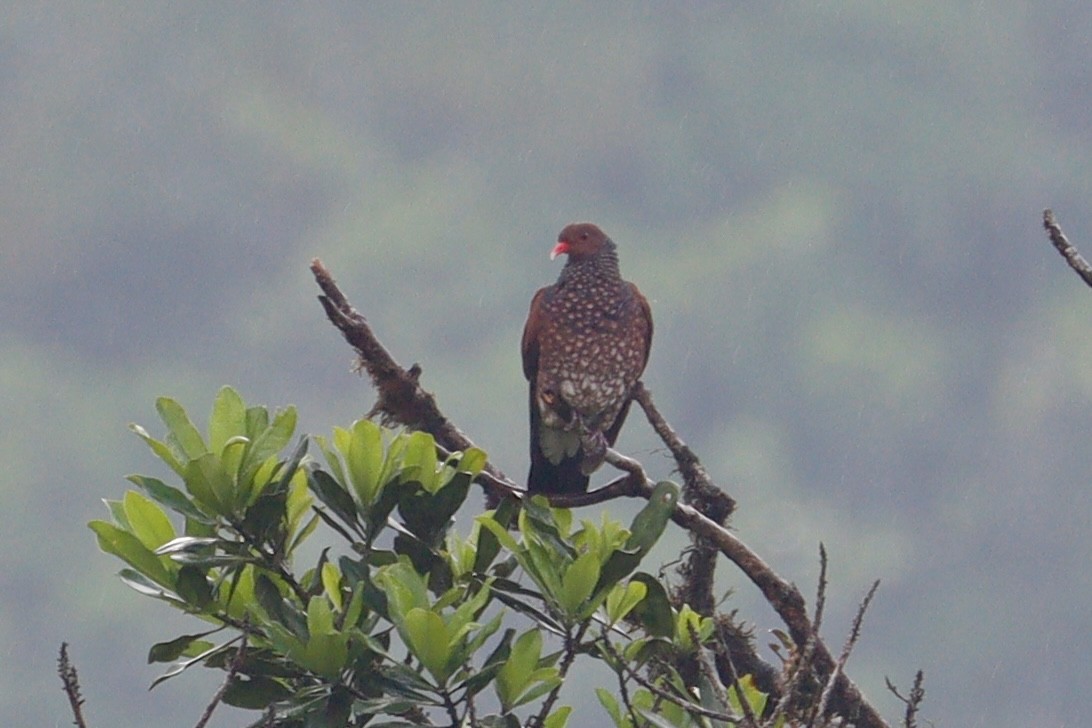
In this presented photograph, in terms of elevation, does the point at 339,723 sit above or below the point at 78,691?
above

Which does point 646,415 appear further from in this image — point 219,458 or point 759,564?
point 219,458

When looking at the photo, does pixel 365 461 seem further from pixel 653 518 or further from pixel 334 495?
pixel 653 518

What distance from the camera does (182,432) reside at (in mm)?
2592

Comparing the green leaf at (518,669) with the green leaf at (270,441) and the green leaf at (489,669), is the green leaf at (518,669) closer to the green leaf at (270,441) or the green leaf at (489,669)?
the green leaf at (489,669)

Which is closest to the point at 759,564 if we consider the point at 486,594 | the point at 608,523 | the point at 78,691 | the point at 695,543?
the point at 695,543

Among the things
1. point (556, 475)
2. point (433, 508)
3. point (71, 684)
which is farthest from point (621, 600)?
point (556, 475)

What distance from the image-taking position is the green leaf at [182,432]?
2586 mm

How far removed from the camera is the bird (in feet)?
16.8

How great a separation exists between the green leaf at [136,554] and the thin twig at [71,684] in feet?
1.94

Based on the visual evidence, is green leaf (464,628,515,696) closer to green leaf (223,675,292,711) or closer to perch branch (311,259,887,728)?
green leaf (223,675,292,711)

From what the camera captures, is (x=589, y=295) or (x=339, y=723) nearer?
(x=339, y=723)

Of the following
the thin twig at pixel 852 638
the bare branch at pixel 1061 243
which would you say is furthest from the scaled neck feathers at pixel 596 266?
the bare branch at pixel 1061 243

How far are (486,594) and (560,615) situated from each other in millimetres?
165

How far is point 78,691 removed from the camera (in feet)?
6.45
